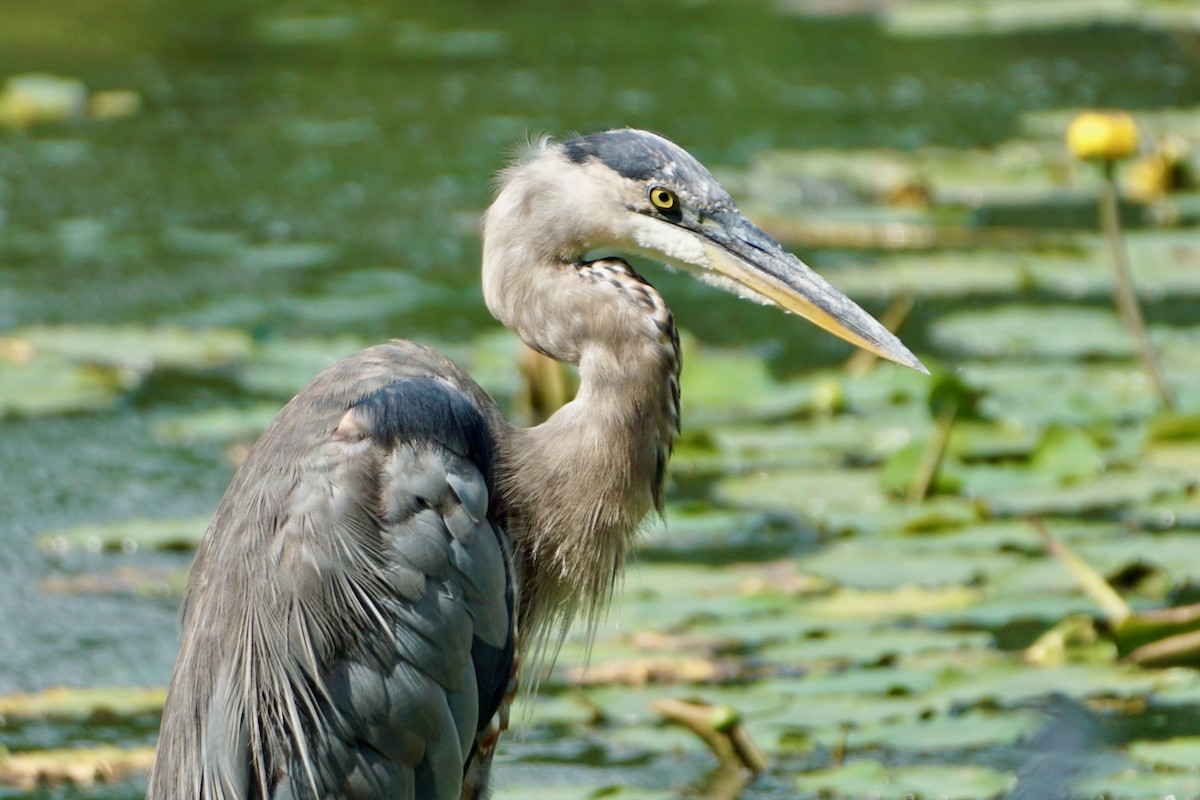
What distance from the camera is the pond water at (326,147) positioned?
16.4ft

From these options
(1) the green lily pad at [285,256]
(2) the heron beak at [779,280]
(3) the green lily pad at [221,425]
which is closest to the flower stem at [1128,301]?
(2) the heron beak at [779,280]

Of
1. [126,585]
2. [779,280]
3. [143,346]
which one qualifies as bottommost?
[126,585]

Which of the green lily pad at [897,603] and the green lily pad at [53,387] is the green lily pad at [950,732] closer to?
the green lily pad at [897,603]

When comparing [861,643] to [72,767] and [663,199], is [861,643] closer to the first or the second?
[663,199]

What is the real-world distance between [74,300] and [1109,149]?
12.3 feet

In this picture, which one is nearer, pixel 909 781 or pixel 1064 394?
pixel 909 781

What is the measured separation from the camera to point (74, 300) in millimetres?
6430

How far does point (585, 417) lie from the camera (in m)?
3.09

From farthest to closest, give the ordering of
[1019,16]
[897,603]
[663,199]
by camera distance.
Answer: [1019,16]
[897,603]
[663,199]

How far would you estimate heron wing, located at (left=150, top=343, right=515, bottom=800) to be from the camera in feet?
9.08

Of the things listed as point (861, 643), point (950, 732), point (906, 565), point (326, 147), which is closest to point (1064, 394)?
point (906, 565)

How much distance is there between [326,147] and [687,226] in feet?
18.1

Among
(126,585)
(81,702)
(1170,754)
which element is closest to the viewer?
(1170,754)

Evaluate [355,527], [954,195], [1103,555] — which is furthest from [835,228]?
[355,527]
